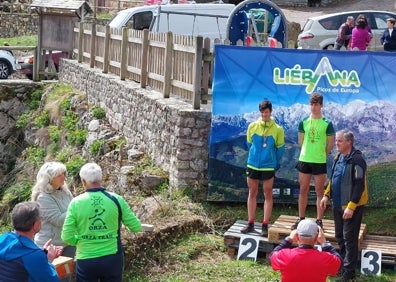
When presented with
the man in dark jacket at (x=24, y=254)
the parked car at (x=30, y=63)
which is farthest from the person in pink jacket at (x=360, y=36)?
the man in dark jacket at (x=24, y=254)

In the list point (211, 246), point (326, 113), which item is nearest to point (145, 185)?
point (211, 246)

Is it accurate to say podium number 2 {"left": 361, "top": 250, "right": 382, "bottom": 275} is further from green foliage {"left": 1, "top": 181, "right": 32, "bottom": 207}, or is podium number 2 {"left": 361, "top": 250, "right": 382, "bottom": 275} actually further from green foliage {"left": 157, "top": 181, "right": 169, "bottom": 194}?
green foliage {"left": 1, "top": 181, "right": 32, "bottom": 207}

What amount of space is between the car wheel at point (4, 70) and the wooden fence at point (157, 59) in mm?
5263

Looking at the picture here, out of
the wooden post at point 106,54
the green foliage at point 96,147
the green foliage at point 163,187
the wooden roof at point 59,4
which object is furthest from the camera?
the wooden roof at point 59,4

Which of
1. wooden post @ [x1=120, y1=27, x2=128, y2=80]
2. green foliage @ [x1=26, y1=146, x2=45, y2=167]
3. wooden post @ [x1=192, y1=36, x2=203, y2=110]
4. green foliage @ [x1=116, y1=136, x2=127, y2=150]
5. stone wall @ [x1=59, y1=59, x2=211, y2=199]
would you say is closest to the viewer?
stone wall @ [x1=59, y1=59, x2=211, y2=199]

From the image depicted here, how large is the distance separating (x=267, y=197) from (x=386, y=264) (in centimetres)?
167

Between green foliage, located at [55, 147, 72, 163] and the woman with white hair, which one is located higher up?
the woman with white hair

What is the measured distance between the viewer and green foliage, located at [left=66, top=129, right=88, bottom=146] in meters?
16.1

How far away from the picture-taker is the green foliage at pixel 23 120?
66.3 ft

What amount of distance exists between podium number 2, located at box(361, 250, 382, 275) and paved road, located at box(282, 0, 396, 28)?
24197mm

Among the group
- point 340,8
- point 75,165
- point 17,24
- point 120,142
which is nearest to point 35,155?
point 75,165

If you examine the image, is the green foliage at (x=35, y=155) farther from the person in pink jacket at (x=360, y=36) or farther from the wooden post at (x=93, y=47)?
the person in pink jacket at (x=360, y=36)

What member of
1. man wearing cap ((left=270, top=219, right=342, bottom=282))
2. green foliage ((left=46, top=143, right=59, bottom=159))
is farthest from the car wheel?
man wearing cap ((left=270, top=219, right=342, bottom=282))

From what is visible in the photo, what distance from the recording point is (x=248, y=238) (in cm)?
960
